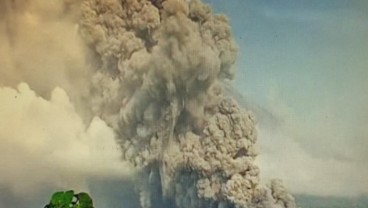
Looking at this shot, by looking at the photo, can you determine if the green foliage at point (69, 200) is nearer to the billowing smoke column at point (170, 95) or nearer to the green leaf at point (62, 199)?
the green leaf at point (62, 199)

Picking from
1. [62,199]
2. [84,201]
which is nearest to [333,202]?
[84,201]

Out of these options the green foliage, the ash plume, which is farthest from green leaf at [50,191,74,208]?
the ash plume

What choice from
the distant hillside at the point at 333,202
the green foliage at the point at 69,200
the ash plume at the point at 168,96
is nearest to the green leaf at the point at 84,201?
the green foliage at the point at 69,200

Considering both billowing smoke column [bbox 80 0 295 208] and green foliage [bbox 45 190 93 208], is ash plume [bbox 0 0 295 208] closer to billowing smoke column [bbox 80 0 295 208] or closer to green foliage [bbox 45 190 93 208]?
billowing smoke column [bbox 80 0 295 208]

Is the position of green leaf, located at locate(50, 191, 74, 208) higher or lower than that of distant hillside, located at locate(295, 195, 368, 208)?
higher

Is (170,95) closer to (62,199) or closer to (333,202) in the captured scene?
(62,199)

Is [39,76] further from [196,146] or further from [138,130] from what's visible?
[196,146]
